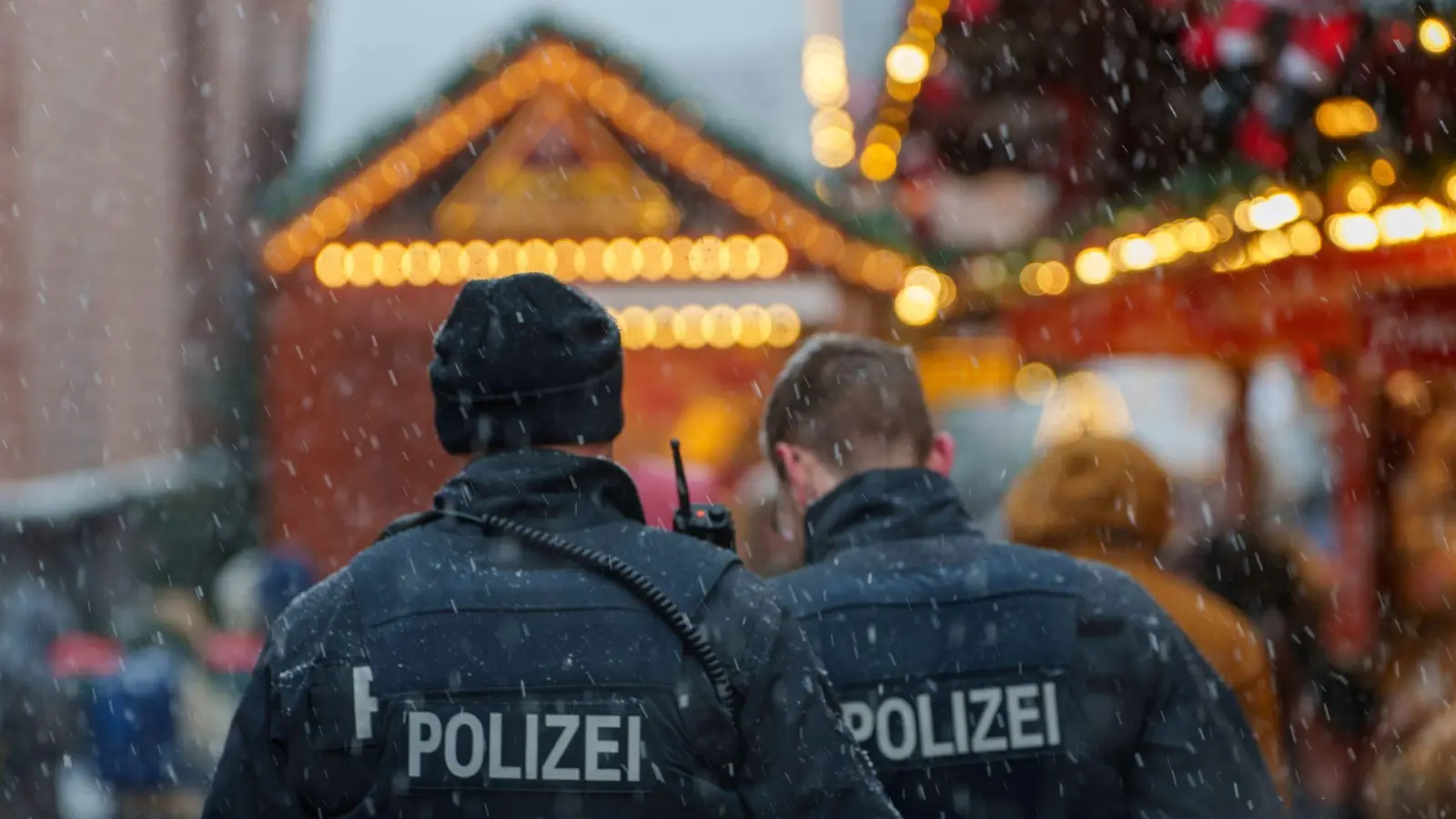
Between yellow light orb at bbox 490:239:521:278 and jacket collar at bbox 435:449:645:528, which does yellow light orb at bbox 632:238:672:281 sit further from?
jacket collar at bbox 435:449:645:528

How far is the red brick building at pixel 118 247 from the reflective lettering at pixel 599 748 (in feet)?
32.2

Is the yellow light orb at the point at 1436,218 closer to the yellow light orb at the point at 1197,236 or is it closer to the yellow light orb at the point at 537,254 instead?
the yellow light orb at the point at 1197,236

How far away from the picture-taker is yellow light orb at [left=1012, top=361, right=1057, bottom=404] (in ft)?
84.8

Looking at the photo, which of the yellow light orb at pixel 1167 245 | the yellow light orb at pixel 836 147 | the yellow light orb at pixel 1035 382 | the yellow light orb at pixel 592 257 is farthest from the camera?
the yellow light orb at pixel 1035 382

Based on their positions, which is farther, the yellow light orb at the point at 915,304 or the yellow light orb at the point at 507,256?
the yellow light orb at the point at 915,304

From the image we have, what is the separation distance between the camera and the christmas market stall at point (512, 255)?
1220 centimetres

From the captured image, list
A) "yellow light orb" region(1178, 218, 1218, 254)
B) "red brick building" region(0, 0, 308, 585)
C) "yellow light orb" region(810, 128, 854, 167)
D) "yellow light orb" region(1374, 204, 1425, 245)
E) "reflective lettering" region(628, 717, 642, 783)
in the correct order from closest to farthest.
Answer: "reflective lettering" region(628, 717, 642, 783) → "yellow light orb" region(1374, 204, 1425, 245) → "yellow light orb" region(1178, 218, 1218, 254) → "red brick building" region(0, 0, 308, 585) → "yellow light orb" region(810, 128, 854, 167)

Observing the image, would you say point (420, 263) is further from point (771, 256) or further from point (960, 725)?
point (960, 725)

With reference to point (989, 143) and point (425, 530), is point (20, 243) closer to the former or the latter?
point (989, 143)

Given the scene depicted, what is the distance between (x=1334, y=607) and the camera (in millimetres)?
9844

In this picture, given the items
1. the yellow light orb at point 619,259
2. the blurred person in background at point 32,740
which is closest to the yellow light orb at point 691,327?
the yellow light orb at point 619,259

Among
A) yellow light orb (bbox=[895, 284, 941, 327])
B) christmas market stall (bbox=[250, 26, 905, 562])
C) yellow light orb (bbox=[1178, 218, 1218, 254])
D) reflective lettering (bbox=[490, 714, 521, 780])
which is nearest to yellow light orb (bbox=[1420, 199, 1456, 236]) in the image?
yellow light orb (bbox=[1178, 218, 1218, 254])

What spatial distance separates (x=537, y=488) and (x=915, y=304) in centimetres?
1145

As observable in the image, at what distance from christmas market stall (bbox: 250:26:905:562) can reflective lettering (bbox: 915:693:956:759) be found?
8716 millimetres
